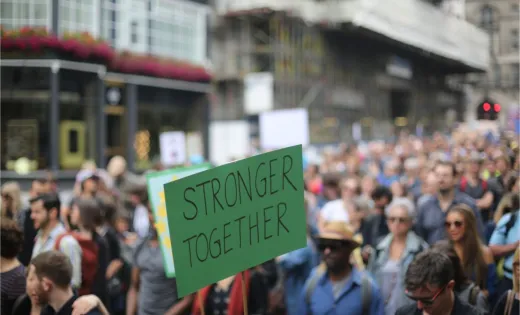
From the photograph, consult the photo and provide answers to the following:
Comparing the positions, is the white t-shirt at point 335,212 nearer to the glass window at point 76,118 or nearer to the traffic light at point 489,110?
the traffic light at point 489,110

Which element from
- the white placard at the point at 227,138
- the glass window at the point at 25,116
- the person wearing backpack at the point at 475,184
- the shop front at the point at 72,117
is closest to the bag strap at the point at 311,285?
the person wearing backpack at the point at 475,184

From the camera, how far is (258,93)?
108 ft

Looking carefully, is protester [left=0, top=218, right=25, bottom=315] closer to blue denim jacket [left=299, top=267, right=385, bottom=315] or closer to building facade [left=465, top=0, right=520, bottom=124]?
blue denim jacket [left=299, top=267, right=385, bottom=315]

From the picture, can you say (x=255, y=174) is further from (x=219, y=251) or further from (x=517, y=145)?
(x=517, y=145)

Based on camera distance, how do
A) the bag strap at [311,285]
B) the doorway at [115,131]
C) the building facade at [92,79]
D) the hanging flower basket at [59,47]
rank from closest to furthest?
the bag strap at [311,285] → the hanging flower basket at [59,47] → the building facade at [92,79] → the doorway at [115,131]

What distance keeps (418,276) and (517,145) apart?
15.8 ft

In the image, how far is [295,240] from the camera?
5004 millimetres

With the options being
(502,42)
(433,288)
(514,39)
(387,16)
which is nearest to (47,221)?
(433,288)

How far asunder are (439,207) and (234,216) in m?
4.20

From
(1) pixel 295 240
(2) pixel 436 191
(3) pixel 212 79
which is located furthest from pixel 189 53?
(1) pixel 295 240

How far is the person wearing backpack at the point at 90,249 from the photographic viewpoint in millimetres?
6875

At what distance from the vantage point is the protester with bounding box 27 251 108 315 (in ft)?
16.0

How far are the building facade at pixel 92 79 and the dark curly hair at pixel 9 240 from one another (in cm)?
1790

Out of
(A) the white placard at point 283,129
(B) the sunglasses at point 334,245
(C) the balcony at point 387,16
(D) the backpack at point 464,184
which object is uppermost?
(C) the balcony at point 387,16
